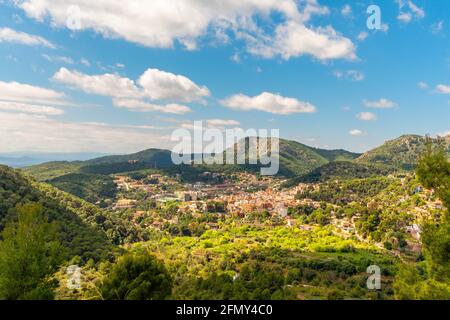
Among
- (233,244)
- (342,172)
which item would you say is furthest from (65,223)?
(342,172)

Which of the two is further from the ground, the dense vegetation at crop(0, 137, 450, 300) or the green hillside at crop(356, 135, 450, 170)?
the green hillside at crop(356, 135, 450, 170)

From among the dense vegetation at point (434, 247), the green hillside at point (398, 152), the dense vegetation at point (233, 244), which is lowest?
the dense vegetation at point (233, 244)

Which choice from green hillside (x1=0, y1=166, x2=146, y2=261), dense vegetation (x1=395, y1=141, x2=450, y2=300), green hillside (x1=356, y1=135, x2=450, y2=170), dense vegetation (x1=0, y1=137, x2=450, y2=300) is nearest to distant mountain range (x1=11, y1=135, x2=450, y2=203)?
green hillside (x1=356, y1=135, x2=450, y2=170)

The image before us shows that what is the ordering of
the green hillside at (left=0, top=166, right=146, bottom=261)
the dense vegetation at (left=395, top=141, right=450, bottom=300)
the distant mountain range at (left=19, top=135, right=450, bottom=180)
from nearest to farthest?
the dense vegetation at (left=395, top=141, right=450, bottom=300), the green hillside at (left=0, top=166, right=146, bottom=261), the distant mountain range at (left=19, top=135, right=450, bottom=180)

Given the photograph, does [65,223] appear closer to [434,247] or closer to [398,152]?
[434,247]

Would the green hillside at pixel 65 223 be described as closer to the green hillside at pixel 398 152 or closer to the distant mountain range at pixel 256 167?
the distant mountain range at pixel 256 167

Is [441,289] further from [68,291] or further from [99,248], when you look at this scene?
[99,248]

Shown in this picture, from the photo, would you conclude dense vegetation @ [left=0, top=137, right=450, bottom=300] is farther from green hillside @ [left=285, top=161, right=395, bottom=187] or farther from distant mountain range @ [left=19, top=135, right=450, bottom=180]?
distant mountain range @ [left=19, top=135, right=450, bottom=180]

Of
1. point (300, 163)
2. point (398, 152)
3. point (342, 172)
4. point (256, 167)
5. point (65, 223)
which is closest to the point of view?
Answer: point (65, 223)

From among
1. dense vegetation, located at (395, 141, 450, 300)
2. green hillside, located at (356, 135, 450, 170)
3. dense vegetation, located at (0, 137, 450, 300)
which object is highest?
green hillside, located at (356, 135, 450, 170)

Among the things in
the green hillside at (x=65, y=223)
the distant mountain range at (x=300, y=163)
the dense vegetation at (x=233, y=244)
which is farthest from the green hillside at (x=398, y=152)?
the green hillside at (x=65, y=223)
